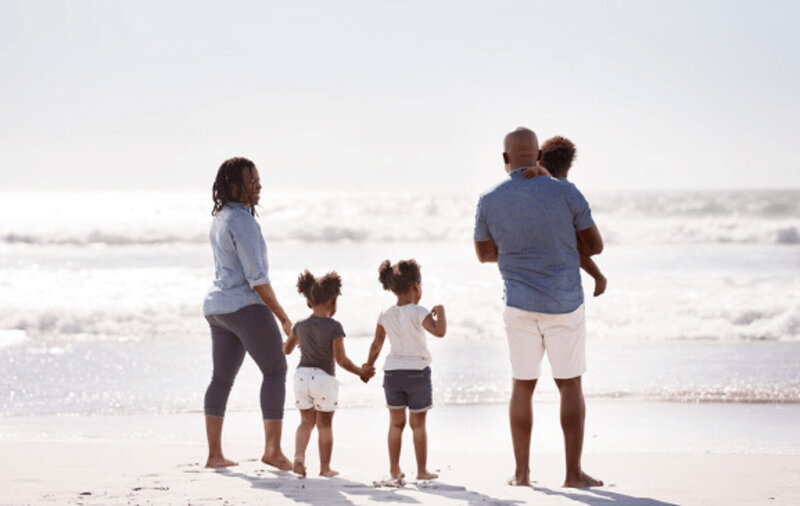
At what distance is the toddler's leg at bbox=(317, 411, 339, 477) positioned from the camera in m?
5.08

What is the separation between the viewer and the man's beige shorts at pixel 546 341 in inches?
180

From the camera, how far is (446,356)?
10.2m

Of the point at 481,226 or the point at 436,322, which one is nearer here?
the point at 481,226

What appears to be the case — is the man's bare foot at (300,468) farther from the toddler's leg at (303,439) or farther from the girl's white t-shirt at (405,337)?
the girl's white t-shirt at (405,337)

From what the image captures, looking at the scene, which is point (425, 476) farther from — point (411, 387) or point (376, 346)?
point (376, 346)

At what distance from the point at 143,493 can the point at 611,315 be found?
29.5 ft

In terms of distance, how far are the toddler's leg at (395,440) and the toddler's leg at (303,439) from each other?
40 cm

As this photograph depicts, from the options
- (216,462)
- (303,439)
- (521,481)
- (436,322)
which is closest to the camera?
(521,481)

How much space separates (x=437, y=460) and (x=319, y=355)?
103cm

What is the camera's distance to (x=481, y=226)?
15.3 feet

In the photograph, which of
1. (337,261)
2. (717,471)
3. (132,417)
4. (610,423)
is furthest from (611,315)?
(337,261)

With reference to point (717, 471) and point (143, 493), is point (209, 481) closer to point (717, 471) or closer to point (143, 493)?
point (143, 493)

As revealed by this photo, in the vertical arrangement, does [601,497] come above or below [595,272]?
below

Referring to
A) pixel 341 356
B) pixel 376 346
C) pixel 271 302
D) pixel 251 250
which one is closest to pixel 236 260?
pixel 251 250
